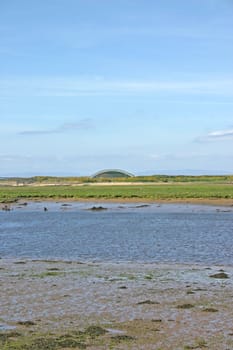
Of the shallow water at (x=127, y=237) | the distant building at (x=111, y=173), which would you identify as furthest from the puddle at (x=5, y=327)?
the distant building at (x=111, y=173)

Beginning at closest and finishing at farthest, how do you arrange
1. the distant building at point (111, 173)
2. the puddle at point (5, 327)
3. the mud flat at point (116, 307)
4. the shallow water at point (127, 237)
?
1. the mud flat at point (116, 307)
2. the puddle at point (5, 327)
3. the shallow water at point (127, 237)
4. the distant building at point (111, 173)

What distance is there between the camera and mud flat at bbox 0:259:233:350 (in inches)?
421

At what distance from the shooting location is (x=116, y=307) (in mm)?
13484

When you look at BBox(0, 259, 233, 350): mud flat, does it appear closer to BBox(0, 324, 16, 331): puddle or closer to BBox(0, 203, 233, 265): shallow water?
BBox(0, 324, 16, 331): puddle

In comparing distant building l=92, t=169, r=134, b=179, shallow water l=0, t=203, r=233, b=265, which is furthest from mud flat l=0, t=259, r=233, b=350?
distant building l=92, t=169, r=134, b=179

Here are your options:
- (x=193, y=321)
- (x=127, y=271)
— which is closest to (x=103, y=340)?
(x=193, y=321)

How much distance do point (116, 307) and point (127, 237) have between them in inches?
706

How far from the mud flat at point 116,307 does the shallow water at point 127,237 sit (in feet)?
11.7

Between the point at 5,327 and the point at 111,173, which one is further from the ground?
the point at 111,173

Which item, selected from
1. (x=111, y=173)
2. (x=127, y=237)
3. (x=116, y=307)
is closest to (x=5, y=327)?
(x=116, y=307)

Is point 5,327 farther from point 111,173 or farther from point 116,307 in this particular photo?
point 111,173

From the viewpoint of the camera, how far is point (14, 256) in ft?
77.9

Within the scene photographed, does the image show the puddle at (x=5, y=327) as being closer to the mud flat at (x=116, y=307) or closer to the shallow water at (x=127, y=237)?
the mud flat at (x=116, y=307)

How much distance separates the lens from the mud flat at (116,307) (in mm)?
10688
